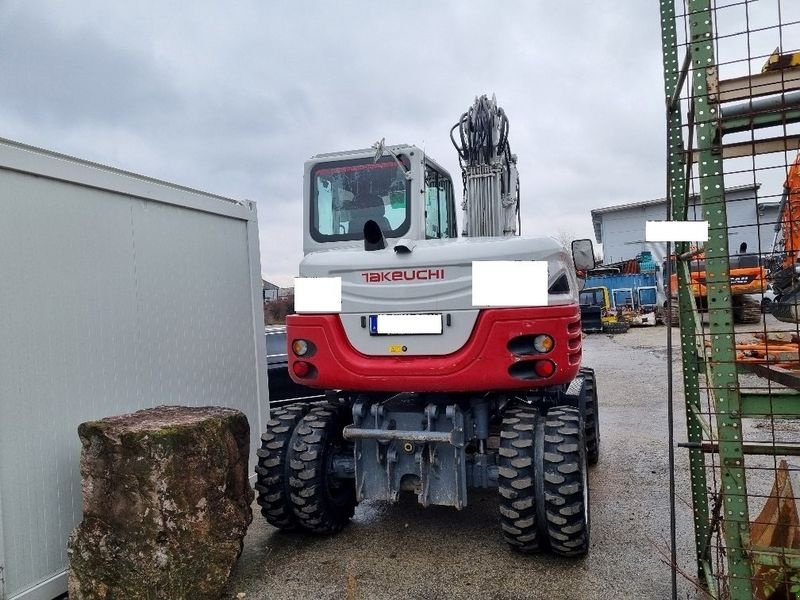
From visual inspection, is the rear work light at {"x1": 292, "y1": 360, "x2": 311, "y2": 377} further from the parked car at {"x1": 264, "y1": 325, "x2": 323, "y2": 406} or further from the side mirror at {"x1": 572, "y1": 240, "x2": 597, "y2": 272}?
the parked car at {"x1": 264, "y1": 325, "x2": 323, "y2": 406}

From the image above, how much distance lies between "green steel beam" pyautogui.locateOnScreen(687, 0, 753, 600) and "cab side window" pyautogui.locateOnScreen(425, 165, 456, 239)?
7.96ft

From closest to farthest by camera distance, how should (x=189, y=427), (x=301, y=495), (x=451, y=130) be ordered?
(x=189, y=427), (x=301, y=495), (x=451, y=130)

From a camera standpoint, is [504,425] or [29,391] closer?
[29,391]

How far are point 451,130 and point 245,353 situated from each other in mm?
2750

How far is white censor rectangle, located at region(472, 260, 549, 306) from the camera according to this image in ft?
12.0

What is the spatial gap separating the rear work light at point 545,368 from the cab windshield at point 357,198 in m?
1.61

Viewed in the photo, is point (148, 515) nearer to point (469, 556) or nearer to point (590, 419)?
point (469, 556)

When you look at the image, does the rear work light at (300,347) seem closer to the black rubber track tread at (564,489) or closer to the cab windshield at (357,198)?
the cab windshield at (357,198)

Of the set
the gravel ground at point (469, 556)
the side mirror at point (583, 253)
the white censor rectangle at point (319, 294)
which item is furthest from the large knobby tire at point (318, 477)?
the side mirror at point (583, 253)

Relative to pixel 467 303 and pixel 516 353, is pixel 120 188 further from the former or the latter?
pixel 516 353

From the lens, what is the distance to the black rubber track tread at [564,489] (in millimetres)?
3553

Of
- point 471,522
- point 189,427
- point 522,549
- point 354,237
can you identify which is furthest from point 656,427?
point 189,427

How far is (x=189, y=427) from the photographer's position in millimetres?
3396

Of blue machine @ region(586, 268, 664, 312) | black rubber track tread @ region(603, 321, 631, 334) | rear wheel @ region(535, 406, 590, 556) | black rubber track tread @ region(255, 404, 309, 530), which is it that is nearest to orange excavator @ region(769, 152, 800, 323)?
rear wheel @ region(535, 406, 590, 556)
